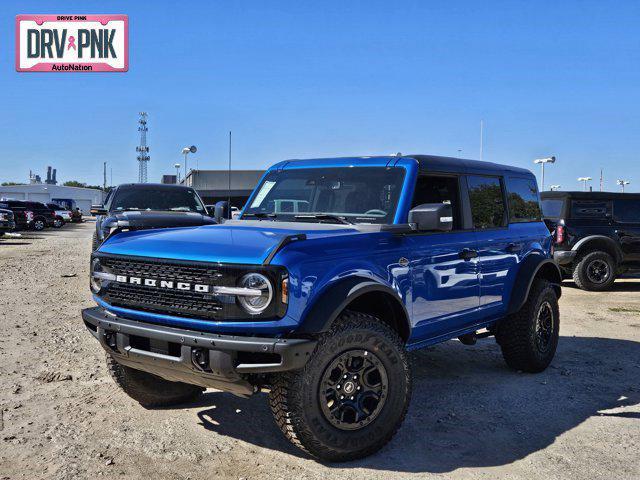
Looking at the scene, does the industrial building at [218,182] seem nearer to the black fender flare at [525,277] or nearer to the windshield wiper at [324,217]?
the black fender flare at [525,277]

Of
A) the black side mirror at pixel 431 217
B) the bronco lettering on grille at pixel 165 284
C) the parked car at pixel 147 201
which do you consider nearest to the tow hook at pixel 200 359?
the bronco lettering on grille at pixel 165 284

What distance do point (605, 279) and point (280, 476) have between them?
10011mm

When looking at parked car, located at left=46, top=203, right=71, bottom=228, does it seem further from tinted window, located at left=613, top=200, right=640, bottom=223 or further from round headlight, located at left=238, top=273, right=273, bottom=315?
round headlight, located at left=238, top=273, right=273, bottom=315

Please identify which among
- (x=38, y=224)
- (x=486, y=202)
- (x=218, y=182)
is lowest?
(x=38, y=224)

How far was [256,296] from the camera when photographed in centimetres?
338

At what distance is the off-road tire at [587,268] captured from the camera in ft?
38.1

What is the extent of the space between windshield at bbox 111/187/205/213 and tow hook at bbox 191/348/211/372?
27.2 feet

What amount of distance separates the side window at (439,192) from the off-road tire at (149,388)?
231 centimetres

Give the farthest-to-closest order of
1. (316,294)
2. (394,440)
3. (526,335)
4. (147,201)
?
(147,201) → (526,335) → (394,440) → (316,294)

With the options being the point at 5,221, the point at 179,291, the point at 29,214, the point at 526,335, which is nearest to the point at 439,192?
the point at 526,335

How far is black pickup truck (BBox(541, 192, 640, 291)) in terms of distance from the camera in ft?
37.8

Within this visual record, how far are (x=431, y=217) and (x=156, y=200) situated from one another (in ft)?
27.6

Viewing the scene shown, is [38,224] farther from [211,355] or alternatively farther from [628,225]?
[211,355]

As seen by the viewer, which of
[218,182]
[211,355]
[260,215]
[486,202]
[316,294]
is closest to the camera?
[211,355]
